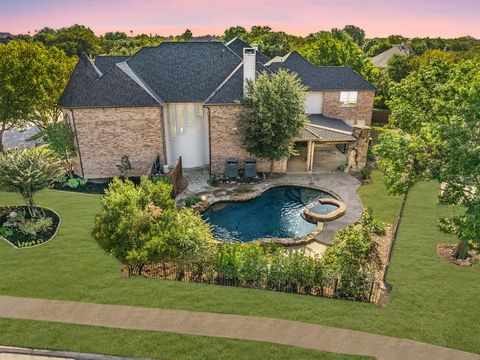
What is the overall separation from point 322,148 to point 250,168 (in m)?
10.5

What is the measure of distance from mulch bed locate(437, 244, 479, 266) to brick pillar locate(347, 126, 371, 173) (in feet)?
42.5

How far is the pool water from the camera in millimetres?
22297

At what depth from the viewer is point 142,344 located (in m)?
12.2

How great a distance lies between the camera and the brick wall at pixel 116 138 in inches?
1083

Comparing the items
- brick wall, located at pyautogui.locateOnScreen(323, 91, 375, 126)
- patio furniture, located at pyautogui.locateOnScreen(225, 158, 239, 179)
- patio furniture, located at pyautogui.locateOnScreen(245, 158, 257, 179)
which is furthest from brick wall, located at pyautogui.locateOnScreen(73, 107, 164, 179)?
brick wall, located at pyautogui.locateOnScreen(323, 91, 375, 126)

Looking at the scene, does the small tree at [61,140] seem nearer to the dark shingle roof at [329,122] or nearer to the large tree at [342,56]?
the dark shingle roof at [329,122]

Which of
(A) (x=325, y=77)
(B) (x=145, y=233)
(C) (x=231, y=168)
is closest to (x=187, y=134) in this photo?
(C) (x=231, y=168)

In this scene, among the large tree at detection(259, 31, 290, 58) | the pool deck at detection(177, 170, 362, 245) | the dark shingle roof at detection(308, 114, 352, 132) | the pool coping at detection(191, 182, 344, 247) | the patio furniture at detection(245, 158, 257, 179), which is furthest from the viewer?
the large tree at detection(259, 31, 290, 58)

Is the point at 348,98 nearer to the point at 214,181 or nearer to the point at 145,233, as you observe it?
the point at 214,181

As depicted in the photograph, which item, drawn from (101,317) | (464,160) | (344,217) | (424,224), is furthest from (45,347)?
(424,224)

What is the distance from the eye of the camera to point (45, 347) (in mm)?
12188

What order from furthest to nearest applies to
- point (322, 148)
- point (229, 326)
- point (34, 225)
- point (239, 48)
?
point (239, 48) < point (322, 148) < point (34, 225) < point (229, 326)

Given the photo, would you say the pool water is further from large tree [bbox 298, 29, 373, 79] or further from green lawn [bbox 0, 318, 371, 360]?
large tree [bbox 298, 29, 373, 79]

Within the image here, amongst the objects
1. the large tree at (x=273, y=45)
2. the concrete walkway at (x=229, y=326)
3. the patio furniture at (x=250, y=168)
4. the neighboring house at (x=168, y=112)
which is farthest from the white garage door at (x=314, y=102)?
the large tree at (x=273, y=45)
